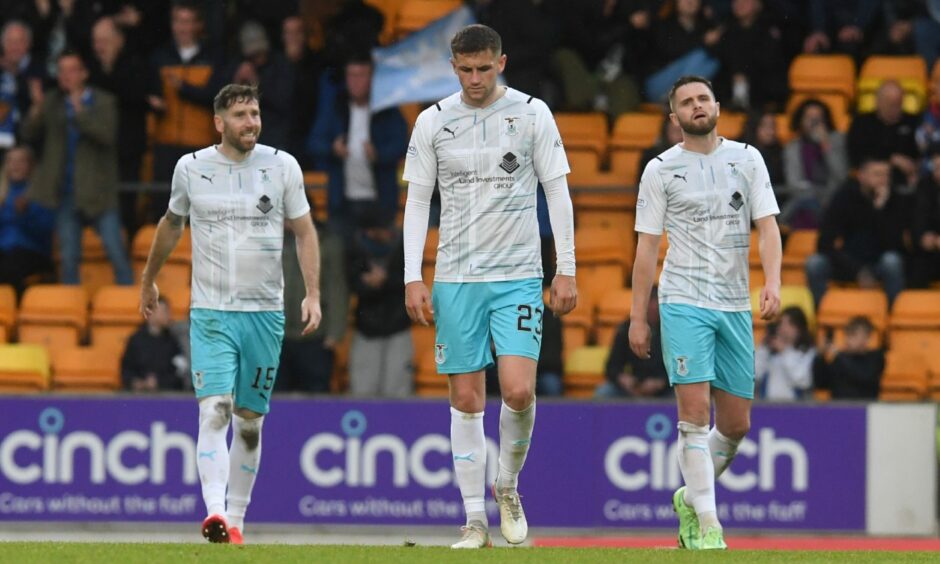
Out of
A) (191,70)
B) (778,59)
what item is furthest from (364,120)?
(778,59)

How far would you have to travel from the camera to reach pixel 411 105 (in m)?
18.7

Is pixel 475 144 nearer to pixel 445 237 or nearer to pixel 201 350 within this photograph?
pixel 445 237

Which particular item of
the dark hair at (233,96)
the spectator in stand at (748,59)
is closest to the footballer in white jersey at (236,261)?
the dark hair at (233,96)

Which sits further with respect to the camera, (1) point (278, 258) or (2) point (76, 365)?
(2) point (76, 365)

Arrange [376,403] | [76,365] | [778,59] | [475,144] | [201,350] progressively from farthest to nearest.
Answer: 1. [778,59]
2. [76,365]
3. [376,403]
4. [201,350]
5. [475,144]

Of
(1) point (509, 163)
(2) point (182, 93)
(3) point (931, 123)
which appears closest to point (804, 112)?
(3) point (931, 123)

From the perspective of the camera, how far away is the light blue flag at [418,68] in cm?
1691

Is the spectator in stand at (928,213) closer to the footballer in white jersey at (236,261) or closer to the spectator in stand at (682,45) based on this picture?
the spectator in stand at (682,45)

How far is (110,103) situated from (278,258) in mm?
6503

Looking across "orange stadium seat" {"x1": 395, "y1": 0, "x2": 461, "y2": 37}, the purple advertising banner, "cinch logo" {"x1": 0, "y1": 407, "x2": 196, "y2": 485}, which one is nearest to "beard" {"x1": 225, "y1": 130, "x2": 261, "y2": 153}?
the purple advertising banner

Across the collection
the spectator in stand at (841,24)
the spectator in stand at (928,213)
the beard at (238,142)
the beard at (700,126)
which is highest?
the spectator in stand at (841,24)

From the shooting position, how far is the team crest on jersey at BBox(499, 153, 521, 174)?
9.73 meters

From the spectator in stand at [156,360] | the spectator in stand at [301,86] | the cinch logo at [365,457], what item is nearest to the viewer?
the cinch logo at [365,457]

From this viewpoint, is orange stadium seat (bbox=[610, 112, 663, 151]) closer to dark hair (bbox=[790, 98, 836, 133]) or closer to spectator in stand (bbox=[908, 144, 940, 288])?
dark hair (bbox=[790, 98, 836, 133])
